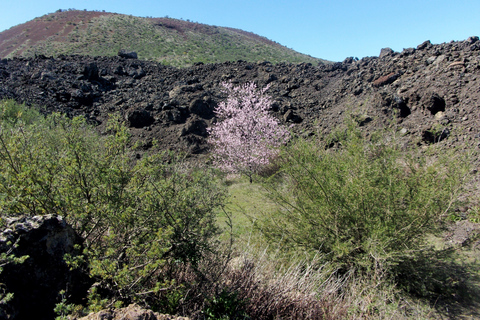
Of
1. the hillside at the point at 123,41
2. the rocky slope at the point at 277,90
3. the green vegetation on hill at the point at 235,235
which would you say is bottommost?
the green vegetation on hill at the point at 235,235

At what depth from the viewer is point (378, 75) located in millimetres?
16828

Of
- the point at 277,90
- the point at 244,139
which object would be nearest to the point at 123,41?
the point at 277,90

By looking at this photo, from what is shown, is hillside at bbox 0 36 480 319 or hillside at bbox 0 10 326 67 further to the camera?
hillside at bbox 0 10 326 67

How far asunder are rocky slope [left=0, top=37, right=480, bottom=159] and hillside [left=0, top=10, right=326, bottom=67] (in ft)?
42.1

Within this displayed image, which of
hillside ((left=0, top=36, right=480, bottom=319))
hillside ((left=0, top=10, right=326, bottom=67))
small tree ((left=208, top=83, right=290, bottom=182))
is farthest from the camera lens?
hillside ((left=0, top=10, right=326, bottom=67))

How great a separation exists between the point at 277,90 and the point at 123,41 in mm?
31531

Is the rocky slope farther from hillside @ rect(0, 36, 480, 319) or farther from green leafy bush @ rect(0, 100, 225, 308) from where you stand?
green leafy bush @ rect(0, 100, 225, 308)

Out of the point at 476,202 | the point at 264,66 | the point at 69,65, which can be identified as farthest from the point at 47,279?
the point at 264,66

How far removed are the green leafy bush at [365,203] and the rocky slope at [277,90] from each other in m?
5.18

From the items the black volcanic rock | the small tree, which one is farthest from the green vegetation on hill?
the small tree

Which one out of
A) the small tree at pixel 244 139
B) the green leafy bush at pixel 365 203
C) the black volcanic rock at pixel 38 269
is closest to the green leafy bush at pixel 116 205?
the black volcanic rock at pixel 38 269

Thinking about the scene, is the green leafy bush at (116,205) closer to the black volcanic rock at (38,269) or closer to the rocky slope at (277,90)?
the black volcanic rock at (38,269)

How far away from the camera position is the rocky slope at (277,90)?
11000mm

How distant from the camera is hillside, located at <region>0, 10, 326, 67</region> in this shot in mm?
39219
